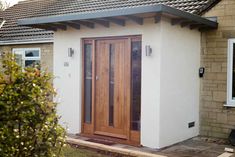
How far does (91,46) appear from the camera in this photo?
9.68 m

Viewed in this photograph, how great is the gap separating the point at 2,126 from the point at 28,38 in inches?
403

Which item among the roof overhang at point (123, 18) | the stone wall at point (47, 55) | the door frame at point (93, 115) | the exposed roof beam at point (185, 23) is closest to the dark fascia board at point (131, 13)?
the roof overhang at point (123, 18)

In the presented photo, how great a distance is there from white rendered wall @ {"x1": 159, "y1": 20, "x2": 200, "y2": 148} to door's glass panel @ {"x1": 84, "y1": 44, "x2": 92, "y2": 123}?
2397 millimetres

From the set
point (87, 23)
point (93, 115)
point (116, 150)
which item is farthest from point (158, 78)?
point (87, 23)

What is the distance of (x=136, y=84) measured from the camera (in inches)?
347

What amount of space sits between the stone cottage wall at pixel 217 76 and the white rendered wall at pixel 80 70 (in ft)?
7.35

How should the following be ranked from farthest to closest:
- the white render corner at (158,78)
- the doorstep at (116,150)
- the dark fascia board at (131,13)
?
the white render corner at (158,78), the dark fascia board at (131,13), the doorstep at (116,150)

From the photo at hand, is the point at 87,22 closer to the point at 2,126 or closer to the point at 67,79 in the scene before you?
the point at 67,79

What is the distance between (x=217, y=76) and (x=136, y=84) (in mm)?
2473

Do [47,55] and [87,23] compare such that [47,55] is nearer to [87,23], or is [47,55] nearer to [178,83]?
[87,23]

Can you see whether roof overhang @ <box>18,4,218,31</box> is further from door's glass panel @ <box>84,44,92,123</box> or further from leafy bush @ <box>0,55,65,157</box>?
leafy bush @ <box>0,55,65,157</box>

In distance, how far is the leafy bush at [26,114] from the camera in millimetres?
4258

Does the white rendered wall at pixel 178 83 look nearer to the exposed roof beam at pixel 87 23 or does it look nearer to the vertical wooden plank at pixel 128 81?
the vertical wooden plank at pixel 128 81

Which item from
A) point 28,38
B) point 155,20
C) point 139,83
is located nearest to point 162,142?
point 139,83
